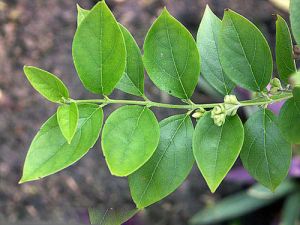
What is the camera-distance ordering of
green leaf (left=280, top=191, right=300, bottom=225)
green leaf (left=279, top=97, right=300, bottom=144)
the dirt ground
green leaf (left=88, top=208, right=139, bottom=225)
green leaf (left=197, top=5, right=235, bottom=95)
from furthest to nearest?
1. the dirt ground
2. green leaf (left=280, top=191, right=300, bottom=225)
3. green leaf (left=197, top=5, right=235, bottom=95)
4. green leaf (left=279, top=97, right=300, bottom=144)
5. green leaf (left=88, top=208, right=139, bottom=225)

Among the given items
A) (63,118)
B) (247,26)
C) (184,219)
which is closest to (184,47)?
(247,26)

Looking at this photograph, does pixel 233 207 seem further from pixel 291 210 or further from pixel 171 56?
pixel 171 56

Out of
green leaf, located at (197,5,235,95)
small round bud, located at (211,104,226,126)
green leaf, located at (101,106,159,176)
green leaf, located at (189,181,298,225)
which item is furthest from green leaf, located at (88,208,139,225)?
green leaf, located at (189,181,298,225)

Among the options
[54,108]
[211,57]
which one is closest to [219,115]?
[211,57]

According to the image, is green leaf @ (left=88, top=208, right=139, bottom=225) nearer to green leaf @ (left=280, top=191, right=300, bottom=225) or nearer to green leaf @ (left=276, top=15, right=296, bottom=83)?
green leaf @ (left=276, top=15, right=296, bottom=83)

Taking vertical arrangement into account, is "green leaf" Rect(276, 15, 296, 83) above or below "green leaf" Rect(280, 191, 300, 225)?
above

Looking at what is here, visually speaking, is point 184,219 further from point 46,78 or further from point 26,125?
point 46,78
